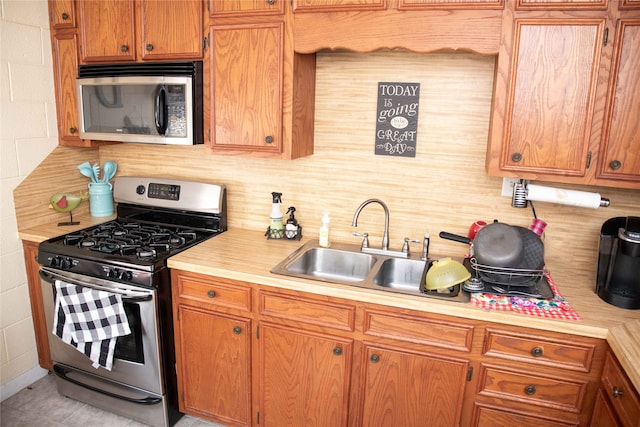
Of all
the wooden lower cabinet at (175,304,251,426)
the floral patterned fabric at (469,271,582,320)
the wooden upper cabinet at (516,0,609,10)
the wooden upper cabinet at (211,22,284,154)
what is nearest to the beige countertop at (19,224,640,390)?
the floral patterned fabric at (469,271,582,320)

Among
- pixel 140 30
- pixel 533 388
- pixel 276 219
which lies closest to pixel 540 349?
pixel 533 388

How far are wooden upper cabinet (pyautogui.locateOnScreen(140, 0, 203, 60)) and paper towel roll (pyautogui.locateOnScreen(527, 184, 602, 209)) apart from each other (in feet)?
5.50

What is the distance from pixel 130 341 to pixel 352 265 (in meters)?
1.13

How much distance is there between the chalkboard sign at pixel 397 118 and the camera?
221 cm

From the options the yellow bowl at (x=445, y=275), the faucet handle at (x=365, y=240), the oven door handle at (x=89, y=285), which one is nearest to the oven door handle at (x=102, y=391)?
the oven door handle at (x=89, y=285)

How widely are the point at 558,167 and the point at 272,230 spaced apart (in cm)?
140

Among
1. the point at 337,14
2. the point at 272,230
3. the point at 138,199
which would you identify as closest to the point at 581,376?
the point at 272,230

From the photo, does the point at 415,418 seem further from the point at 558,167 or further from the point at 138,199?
the point at 138,199

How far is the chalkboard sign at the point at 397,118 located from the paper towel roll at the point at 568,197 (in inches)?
24.0

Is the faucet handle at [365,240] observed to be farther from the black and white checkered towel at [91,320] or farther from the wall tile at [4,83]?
the wall tile at [4,83]

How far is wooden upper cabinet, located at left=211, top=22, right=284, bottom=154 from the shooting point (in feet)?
6.79

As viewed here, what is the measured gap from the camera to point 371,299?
1.82m

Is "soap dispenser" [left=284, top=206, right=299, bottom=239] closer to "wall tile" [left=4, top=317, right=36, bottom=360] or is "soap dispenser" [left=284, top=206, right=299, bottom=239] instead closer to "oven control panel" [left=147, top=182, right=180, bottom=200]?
"oven control panel" [left=147, top=182, right=180, bottom=200]

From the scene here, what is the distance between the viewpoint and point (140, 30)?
2.28 metres
